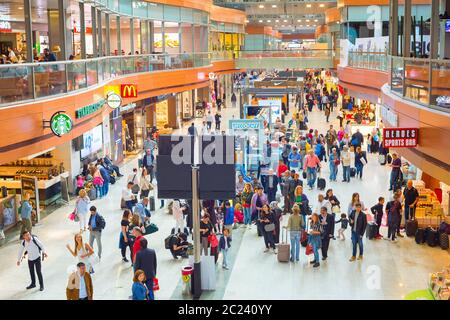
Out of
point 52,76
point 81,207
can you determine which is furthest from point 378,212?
point 52,76

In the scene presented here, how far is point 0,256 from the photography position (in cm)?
1678

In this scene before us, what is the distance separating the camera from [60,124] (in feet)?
53.7

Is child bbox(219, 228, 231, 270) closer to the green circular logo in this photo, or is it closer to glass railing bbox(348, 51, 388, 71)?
the green circular logo

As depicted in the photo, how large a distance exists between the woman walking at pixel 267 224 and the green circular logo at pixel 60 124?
17.5 feet

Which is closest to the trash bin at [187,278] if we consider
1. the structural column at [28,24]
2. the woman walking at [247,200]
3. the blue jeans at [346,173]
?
the woman walking at [247,200]

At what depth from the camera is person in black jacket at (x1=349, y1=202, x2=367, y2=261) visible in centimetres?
1598

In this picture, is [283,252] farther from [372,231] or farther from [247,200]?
[247,200]

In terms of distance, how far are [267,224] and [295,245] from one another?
1152 mm

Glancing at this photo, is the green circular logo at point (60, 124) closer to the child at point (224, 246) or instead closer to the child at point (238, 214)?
the child at point (224, 246)

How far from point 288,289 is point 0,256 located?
747 cm

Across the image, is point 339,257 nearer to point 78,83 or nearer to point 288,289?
point 288,289

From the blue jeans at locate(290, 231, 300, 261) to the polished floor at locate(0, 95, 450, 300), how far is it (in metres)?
0.21

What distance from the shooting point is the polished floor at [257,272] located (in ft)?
45.8

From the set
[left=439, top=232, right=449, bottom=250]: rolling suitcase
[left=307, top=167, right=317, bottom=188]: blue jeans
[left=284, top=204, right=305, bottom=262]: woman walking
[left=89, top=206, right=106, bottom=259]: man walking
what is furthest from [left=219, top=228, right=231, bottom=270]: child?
[left=307, top=167, right=317, bottom=188]: blue jeans
